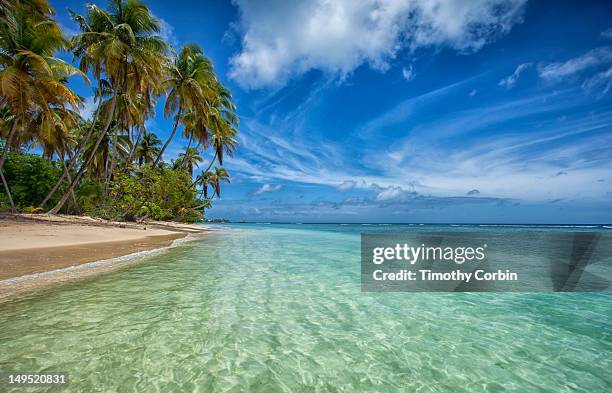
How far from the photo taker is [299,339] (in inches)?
144

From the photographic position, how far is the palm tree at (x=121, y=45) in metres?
16.5

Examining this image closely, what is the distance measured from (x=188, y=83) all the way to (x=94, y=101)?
7020 mm

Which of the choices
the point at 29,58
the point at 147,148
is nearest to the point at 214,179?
the point at 147,148

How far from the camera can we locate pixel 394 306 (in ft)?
17.1

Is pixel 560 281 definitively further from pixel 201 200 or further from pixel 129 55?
pixel 201 200

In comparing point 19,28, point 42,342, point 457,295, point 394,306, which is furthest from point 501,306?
point 19,28

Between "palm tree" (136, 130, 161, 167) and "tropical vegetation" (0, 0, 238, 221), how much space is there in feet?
12.6

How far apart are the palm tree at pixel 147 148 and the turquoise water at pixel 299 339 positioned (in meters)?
32.0

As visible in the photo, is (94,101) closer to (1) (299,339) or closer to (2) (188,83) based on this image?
(2) (188,83)

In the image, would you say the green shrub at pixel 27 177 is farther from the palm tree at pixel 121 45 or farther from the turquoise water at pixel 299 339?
the turquoise water at pixel 299 339

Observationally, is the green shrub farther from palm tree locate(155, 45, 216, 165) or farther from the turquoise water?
the turquoise water

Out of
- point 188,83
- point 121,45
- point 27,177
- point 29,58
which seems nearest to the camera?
point 29,58

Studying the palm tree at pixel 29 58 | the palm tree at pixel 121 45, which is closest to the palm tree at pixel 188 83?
the palm tree at pixel 121 45

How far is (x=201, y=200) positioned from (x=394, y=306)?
39.4 m
